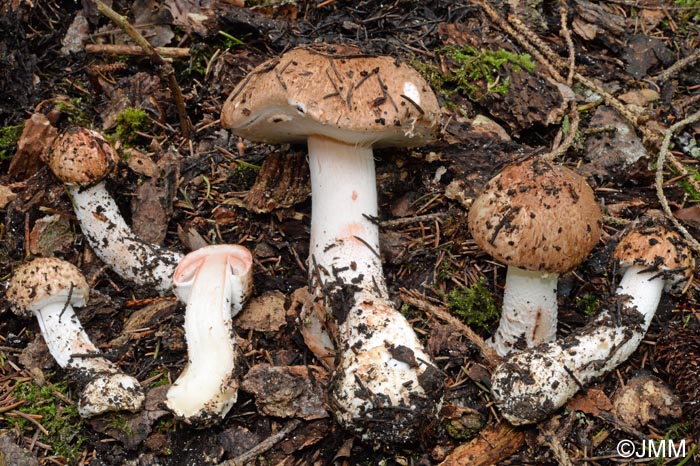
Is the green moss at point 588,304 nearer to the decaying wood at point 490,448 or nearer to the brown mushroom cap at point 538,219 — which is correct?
the brown mushroom cap at point 538,219

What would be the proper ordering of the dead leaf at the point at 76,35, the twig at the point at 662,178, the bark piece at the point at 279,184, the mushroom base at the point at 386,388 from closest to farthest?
the mushroom base at the point at 386,388 < the twig at the point at 662,178 < the bark piece at the point at 279,184 < the dead leaf at the point at 76,35

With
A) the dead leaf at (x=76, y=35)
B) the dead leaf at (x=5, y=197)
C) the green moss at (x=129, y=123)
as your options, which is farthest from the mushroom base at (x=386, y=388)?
the dead leaf at (x=76, y=35)

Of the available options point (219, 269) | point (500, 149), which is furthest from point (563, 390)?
point (219, 269)

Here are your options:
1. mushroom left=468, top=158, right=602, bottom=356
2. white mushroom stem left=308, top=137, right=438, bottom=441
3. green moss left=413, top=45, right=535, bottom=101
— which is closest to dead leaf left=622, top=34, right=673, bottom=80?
green moss left=413, top=45, right=535, bottom=101

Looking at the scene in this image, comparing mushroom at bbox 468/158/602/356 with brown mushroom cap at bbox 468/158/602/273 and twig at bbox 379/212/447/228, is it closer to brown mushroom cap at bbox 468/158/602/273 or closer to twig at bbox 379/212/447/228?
brown mushroom cap at bbox 468/158/602/273

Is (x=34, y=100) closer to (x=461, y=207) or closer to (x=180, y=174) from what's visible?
(x=180, y=174)

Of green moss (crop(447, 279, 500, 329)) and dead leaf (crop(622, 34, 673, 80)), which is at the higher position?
dead leaf (crop(622, 34, 673, 80))
